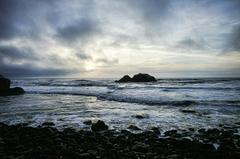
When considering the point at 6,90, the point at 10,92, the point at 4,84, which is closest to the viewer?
the point at 10,92

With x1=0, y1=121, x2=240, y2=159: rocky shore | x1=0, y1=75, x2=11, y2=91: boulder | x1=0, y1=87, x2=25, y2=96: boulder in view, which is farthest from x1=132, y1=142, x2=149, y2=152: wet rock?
x1=0, y1=75, x2=11, y2=91: boulder

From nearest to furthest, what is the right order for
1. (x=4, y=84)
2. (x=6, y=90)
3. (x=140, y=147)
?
(x=140, y=147) → (x=6, y=90) → (x=4, y=84)

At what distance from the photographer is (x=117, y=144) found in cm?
673

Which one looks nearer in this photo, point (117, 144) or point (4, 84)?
point (117, 144)

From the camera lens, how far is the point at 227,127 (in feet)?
29.8

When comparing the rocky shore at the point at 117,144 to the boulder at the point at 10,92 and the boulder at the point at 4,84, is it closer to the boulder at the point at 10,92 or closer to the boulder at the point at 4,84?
Result: the boulder at the point at 10,92

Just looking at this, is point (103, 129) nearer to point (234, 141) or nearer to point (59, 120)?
point (59, 120)

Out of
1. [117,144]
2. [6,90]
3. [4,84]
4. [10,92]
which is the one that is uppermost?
[4,84]

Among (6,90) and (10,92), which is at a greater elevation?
(6,90)

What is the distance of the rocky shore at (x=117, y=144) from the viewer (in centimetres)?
561

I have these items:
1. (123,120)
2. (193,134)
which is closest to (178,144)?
(193,134)

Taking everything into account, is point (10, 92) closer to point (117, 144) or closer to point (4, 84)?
point (4, 84)

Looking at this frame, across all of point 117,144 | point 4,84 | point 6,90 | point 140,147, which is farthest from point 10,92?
point 140,147

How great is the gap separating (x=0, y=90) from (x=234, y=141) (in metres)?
31.0
